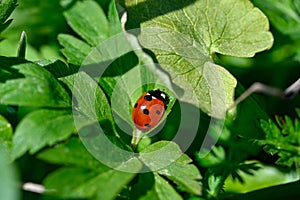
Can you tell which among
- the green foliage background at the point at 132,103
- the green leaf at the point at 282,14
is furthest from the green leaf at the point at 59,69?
the green leaf at the point at 282,14

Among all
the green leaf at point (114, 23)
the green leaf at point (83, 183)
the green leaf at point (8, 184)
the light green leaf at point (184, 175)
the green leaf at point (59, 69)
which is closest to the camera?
the green leaf at point (8, 184)

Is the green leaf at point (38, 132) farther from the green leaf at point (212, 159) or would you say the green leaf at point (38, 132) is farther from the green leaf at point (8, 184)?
the green leaf at point (212, 159)

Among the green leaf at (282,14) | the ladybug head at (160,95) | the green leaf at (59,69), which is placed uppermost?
the green leaf at (59,69)

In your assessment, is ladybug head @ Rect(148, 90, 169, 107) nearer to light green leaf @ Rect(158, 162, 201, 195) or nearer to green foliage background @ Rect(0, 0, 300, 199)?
green foliage background @ Rect(0, 0, 300, 199)

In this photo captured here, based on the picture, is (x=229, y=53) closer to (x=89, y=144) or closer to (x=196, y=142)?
(x=196, y=142)

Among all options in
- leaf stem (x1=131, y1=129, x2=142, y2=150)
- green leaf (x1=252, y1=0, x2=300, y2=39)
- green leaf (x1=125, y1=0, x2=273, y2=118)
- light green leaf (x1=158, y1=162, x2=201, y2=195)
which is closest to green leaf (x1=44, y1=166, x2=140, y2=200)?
light green leaf (x1=158, y1=162, x2=201, y2=195)

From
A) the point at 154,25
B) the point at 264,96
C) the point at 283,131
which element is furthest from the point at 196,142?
the point at 264,96

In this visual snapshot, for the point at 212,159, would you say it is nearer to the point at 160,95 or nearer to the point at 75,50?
the point at 160,95
